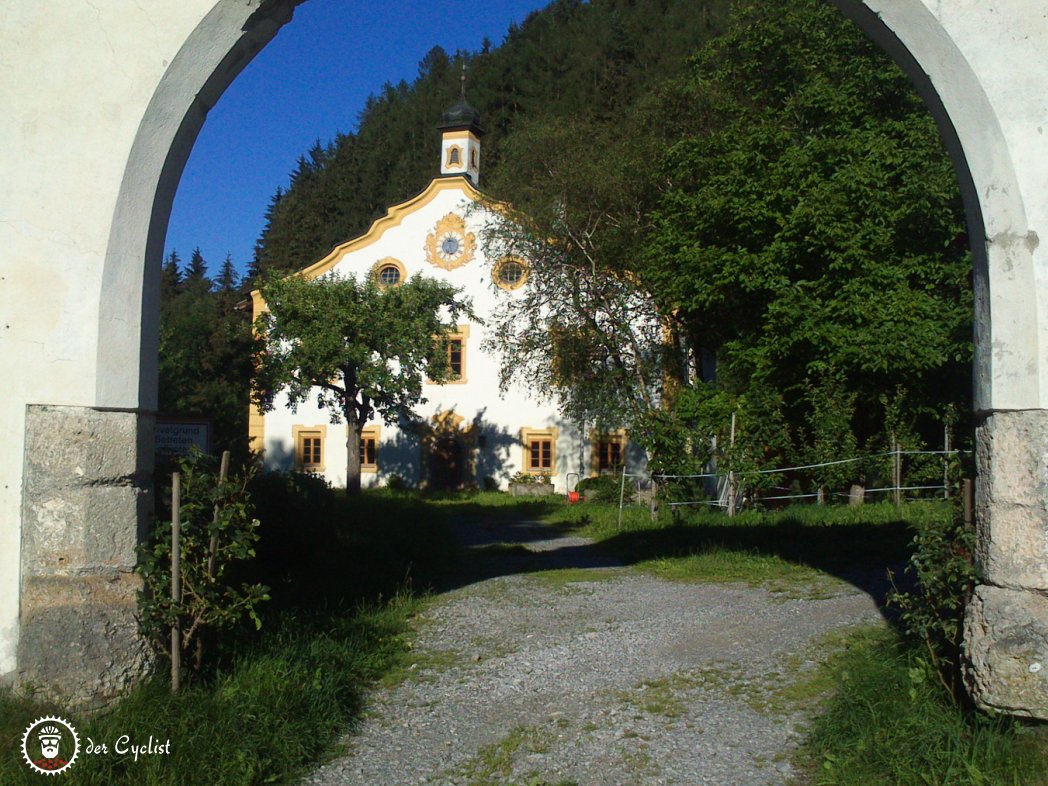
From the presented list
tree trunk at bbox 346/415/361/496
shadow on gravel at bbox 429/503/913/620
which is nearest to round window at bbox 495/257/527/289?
tree trunk at bbox 346/415/361/496

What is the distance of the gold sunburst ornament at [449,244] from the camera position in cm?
2778

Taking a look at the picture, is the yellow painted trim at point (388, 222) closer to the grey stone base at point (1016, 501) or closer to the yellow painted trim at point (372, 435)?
the yellow painted trim at point (372, 435)

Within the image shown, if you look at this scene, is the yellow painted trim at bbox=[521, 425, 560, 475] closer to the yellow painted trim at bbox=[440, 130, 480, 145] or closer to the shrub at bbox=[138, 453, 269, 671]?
the yellow painted trim at bbox=[440, 130, 480, 145]

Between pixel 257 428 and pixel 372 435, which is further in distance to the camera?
pixel 257 428

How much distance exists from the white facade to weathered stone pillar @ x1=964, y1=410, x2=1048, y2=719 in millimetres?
22938

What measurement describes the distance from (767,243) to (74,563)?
628 inches

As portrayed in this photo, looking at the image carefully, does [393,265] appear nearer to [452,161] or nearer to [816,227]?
[452,161]

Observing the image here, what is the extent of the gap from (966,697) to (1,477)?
14.1ft

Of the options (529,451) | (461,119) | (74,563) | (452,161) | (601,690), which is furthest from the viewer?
(461,119)

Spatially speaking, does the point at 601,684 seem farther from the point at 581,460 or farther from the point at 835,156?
the point at 581,460

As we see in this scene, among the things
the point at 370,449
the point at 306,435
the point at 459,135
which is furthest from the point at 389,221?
the point at 306,435

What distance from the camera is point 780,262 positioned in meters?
17.7

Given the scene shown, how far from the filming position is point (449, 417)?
2842 cm

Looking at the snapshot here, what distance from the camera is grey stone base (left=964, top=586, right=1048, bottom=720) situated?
3.91 metres
